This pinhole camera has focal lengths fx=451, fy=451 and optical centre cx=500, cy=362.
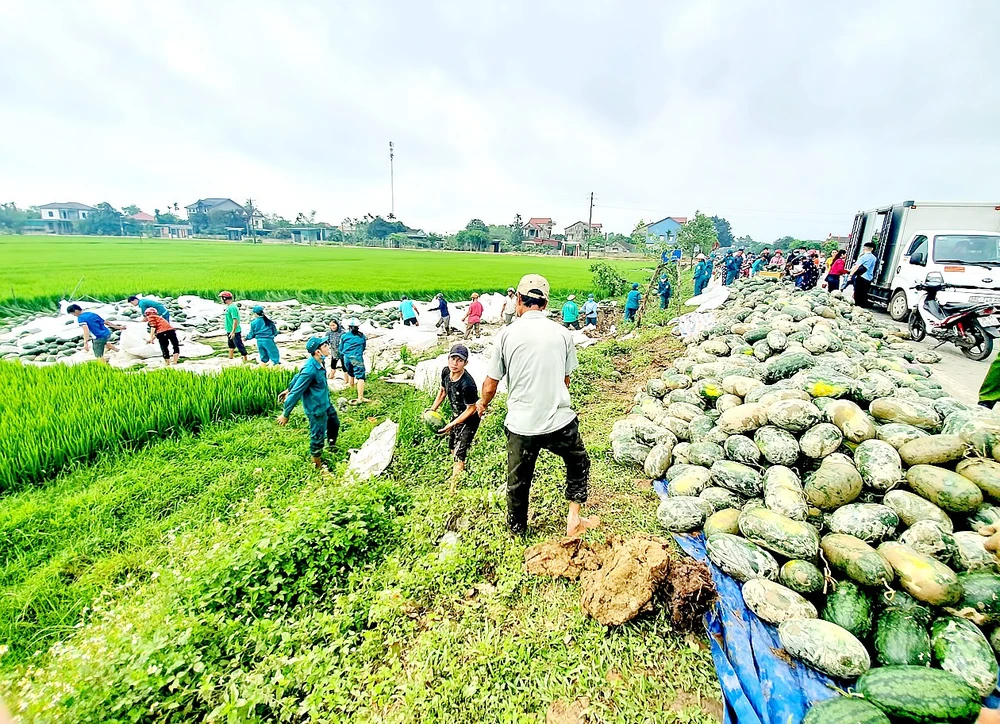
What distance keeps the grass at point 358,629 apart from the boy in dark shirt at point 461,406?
28cm

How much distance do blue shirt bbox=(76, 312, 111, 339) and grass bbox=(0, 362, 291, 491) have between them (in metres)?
1.66

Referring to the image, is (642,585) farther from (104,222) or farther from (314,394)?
(104,222)

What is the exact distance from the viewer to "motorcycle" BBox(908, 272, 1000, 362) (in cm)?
625

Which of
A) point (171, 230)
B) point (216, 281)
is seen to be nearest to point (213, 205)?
point (171, 230)

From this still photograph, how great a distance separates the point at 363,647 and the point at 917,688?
2519 millimetres

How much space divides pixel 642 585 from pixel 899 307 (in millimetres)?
9691

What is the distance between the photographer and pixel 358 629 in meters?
2.57

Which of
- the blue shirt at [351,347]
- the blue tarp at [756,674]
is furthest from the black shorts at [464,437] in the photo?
the blue shirt at [351,347]

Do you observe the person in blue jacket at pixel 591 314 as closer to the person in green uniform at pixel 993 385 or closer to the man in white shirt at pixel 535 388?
the person in green uniform at pixel 993 385

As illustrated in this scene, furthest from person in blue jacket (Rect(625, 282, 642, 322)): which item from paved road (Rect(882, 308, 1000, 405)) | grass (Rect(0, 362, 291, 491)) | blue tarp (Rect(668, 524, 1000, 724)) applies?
blue tarp (Rect(668, 524, 1000, 724))

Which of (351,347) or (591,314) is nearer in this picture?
(351,347)

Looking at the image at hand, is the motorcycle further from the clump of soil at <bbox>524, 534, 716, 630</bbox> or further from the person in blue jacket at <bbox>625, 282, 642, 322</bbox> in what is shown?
the clump of soil at <bbox>524, 534, 716, 630</bbox>

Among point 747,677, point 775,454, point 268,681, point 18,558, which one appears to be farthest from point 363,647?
point 18,558

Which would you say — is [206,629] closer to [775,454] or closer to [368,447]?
[368,447]
